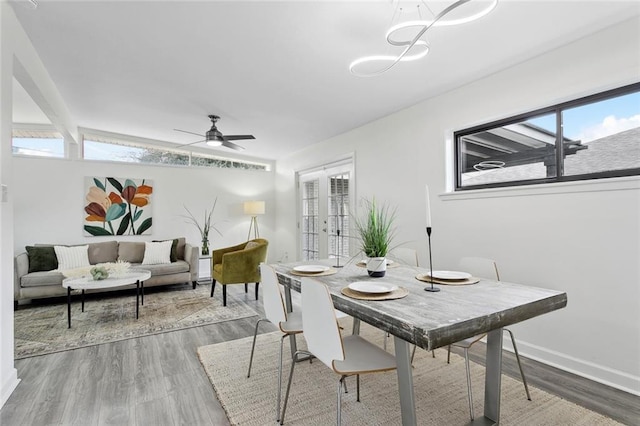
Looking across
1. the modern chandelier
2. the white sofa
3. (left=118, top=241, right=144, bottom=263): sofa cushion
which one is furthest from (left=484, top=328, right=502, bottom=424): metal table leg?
(left=118, top=241, right=144, bottom=263): sofa cushion

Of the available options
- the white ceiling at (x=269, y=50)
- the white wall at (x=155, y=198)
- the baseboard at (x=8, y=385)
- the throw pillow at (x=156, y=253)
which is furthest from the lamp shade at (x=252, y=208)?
the baseboard at (x=8, y=385)

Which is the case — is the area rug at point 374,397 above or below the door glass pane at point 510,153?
below

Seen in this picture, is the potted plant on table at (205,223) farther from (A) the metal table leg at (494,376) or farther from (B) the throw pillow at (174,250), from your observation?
(A) the metal table leg at (494,376)

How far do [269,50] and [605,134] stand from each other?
2634mm

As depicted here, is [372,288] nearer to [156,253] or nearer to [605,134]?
[605,134]

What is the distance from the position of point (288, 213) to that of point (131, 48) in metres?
4.13

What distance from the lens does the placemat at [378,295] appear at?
5.06 ft

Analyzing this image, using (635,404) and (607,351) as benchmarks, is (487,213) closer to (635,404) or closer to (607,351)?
(607,351)

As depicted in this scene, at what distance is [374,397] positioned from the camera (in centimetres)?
202

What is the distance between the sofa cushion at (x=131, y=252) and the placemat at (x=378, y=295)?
4568mm

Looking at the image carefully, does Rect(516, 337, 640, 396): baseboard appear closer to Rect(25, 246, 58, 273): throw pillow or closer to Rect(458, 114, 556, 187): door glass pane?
Rect(458, 114, 556, 187): door glass pane

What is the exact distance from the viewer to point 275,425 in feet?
5.73

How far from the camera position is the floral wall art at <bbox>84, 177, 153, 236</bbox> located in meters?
5.27

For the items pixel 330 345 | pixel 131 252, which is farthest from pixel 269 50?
pixel 131 252
